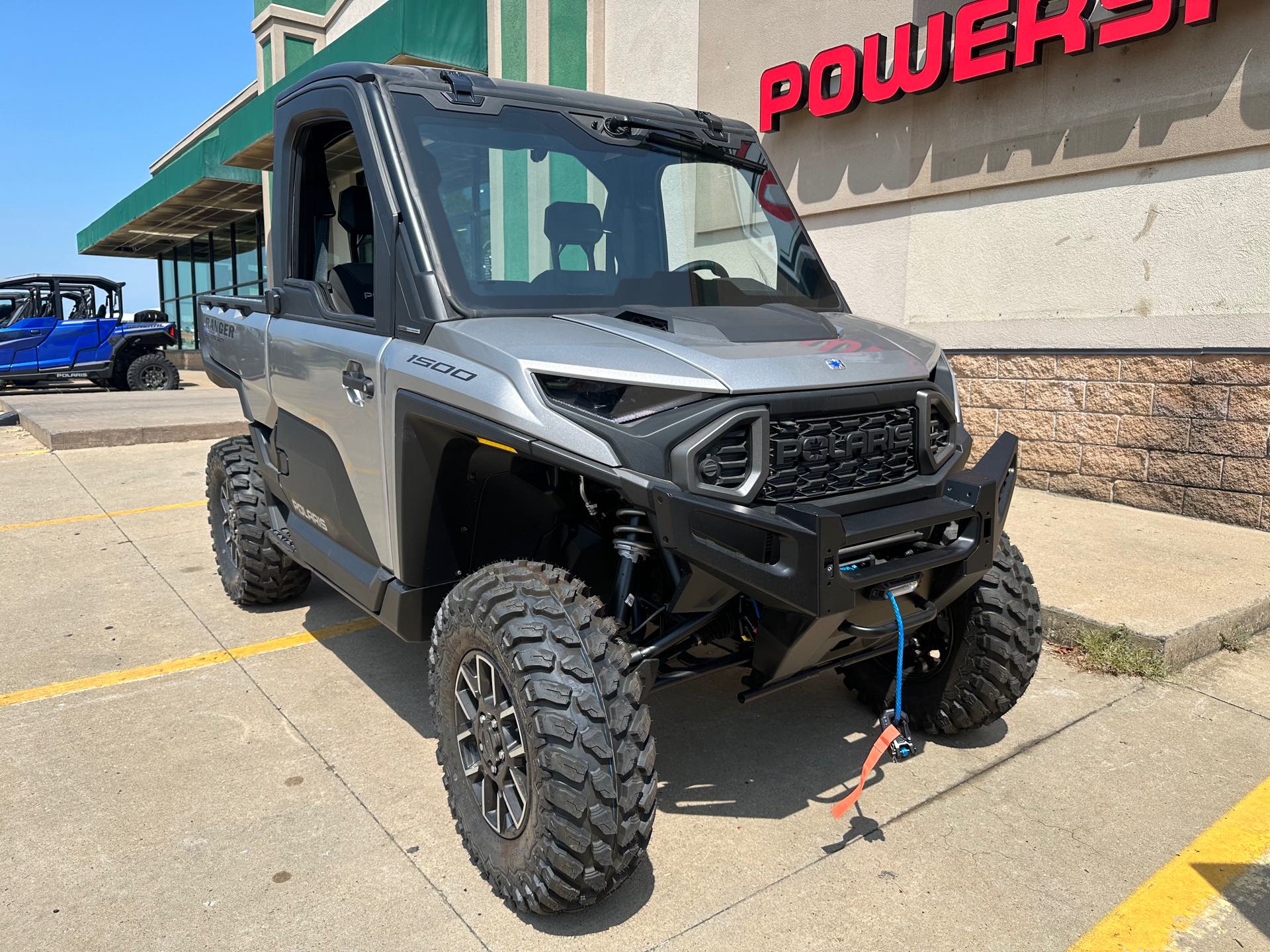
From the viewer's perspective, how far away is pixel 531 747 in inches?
96.6

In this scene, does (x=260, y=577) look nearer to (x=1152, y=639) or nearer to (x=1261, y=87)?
(x=1152, y=639)

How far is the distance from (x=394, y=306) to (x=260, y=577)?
2.38 metres

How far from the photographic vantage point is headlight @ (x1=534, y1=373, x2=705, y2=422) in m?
2.51

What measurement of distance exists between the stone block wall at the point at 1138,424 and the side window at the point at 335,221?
572 cm

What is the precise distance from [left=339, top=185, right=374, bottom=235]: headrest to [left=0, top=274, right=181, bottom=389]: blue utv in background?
54.5 feet

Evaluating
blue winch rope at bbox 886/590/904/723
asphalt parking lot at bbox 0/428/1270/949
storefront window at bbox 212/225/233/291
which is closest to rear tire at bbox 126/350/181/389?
storefront window at bbox 212/225/233/291

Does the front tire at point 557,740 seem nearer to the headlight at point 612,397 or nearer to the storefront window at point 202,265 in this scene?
the headlight at point 612,397

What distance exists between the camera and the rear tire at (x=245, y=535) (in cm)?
475

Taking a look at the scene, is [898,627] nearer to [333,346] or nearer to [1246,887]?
[1246,887]

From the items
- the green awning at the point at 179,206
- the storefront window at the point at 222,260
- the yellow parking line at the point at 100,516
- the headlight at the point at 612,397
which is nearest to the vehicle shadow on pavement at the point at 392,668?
the headlight at the point at 612,397

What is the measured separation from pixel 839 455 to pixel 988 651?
3.73ft

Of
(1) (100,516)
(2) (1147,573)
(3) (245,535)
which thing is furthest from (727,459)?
(1) (100,516)

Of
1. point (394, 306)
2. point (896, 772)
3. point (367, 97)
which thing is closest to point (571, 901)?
point (896, 772)

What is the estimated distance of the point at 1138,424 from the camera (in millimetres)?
6945
